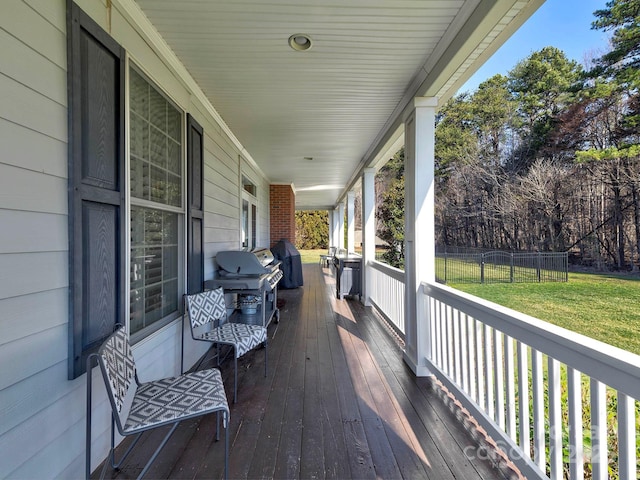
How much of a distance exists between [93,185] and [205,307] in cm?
144

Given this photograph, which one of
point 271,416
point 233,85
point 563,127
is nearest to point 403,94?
point 233,85

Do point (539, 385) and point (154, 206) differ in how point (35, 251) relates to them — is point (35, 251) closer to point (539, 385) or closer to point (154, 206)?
point (154, 206)

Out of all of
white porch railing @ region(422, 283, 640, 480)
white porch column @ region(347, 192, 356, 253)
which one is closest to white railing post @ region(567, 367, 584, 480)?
white porch railing @ region(422, 283, 640, 480)

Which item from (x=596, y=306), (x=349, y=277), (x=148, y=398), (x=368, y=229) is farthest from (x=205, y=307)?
(x=349, y=277)

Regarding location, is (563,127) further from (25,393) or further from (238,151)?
(25,393)

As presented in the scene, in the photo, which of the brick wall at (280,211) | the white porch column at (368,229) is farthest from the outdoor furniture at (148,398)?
the brick wall at (280,211)

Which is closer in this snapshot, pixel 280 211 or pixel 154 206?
pixel 154 206

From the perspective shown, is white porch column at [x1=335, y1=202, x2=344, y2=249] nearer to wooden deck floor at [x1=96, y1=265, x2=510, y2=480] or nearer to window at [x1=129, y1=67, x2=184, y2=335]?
wooden deck floor at [x1=96, y1=265, x2=510, y2=480]

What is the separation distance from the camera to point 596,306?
2141 mm

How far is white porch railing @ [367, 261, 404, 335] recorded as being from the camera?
146 inches

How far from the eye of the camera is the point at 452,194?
307 inches

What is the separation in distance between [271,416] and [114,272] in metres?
1.39

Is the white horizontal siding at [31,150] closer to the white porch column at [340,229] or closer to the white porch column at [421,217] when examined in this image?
the white porch column at [421,217]

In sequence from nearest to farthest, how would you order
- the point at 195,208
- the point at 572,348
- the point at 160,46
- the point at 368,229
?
the point at 572,348, the point at 160,46, the point at 195,208, the point at 368,229
